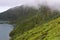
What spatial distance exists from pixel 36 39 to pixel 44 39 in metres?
8.72

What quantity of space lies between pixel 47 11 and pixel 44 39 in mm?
129542

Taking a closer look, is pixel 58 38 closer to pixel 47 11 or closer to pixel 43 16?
pixel 43 16

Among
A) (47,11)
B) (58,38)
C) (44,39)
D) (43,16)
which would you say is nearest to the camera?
(58,38)

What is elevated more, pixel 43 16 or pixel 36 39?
pixel 43 16

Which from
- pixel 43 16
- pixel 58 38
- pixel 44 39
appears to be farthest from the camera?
pixel 43 16

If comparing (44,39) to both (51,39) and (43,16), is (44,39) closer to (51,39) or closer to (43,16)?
(51,39)

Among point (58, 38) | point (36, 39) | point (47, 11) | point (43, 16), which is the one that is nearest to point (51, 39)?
point (58, 38)

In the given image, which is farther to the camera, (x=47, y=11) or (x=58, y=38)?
(x=47, y=11)

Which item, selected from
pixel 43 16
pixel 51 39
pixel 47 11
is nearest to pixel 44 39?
pixel 51 39

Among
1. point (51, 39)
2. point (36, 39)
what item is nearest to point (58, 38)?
point (51, 39)

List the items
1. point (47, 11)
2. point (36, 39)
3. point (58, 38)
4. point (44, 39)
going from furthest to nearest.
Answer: point (47, 11) < point (36, 39) < point (44, 39) < point (58, 38)

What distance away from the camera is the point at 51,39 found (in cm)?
6775

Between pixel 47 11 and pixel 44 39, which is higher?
pixel 47 11

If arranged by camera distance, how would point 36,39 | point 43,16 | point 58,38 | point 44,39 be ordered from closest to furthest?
point 58,38
point 44,39
point 36,39
point 43,16
